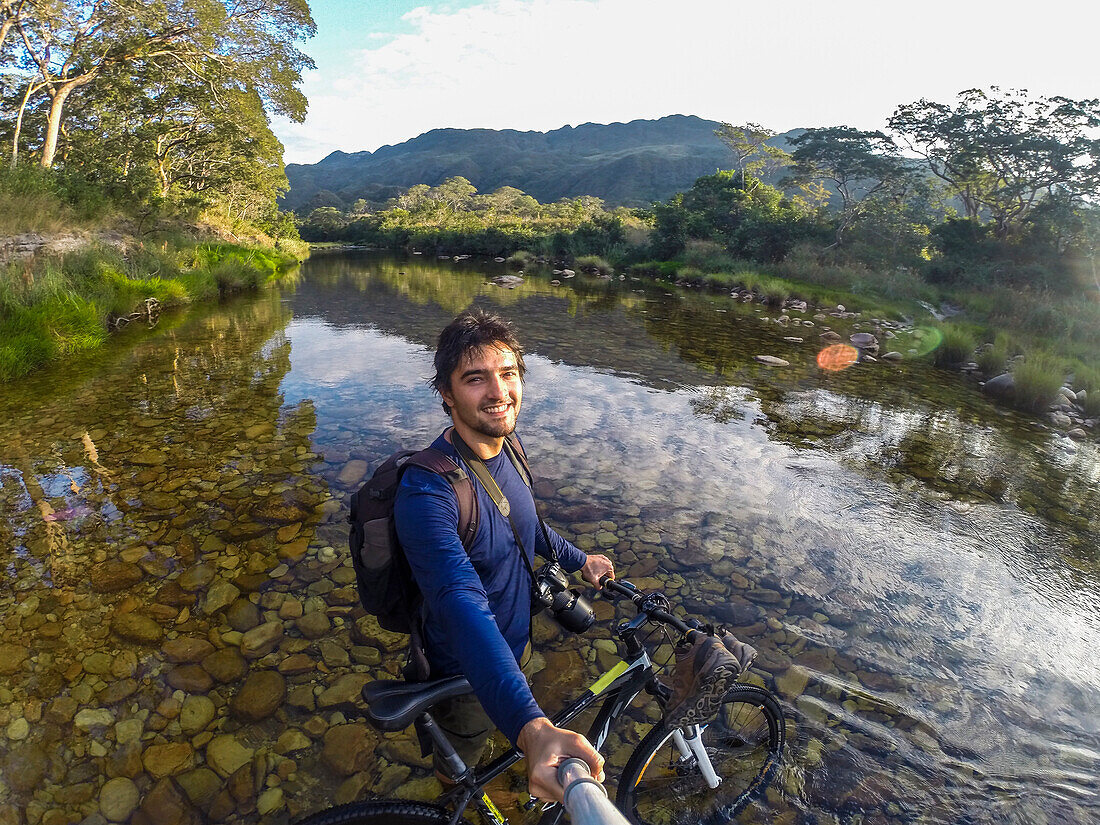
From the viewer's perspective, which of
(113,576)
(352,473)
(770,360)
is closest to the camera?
(113,576)

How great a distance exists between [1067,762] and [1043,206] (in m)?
35.7

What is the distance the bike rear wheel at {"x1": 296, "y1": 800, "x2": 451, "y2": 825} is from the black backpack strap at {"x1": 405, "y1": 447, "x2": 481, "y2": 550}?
850 mm

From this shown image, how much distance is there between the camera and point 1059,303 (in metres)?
21.7

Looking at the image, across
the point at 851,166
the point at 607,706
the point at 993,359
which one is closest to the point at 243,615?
the point at 607,706

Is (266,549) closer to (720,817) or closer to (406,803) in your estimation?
(406,803)

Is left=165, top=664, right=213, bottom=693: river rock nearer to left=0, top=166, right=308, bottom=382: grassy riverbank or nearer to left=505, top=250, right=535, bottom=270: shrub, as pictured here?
left=0, top=166, right=308, bottom=382: grassy riverbank

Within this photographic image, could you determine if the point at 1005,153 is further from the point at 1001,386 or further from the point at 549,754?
the point at 549,754

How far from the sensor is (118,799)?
2.71 m

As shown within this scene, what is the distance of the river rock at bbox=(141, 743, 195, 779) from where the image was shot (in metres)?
2.88

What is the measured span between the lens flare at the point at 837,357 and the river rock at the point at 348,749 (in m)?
13.9

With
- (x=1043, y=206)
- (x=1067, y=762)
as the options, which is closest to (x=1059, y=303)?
(x=1043, y=206)

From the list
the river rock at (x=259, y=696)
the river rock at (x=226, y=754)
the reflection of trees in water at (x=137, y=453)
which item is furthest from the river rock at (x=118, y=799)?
the reflection of trees in water at (x=137, y=453)

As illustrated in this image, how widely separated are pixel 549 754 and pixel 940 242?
3889 centimetres

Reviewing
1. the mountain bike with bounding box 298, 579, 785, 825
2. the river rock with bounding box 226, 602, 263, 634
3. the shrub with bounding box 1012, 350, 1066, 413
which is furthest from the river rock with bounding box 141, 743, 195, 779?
the shrub with bounding box 1012, 350, 1066, 413
